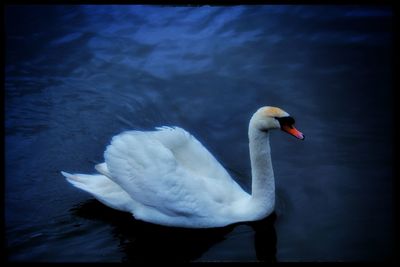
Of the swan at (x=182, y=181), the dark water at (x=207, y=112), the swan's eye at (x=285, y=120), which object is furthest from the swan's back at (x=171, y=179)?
the swan's eye at (x=285, y=120)

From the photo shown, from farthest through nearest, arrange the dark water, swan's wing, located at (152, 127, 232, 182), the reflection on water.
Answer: swan's wing, located at (152, 127, 232, 182)
the dark water
the reflection on water

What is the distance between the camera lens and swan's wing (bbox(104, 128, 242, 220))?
19.6 ft

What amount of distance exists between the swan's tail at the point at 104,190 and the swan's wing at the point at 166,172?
0.76ft

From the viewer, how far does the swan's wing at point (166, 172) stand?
597 cm

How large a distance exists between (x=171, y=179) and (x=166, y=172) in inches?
3.5

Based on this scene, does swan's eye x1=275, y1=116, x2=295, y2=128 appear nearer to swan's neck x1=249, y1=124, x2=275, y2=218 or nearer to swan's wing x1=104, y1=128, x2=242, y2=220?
swan's neck x1=249, y1=124, x2=275, y2=218

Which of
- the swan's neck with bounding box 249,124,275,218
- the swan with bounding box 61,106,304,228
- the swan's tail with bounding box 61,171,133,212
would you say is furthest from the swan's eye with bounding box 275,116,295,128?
the swan's tail with bounding box 61,171,133,212

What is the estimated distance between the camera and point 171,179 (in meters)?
5.95

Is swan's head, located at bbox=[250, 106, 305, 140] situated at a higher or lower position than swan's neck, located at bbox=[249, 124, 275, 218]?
higher

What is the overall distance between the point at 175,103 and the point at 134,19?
245 centimetres

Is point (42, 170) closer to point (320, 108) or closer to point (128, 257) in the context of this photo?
point (128, 257)

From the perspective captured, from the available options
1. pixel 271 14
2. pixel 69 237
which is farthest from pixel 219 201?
pixel 271 14

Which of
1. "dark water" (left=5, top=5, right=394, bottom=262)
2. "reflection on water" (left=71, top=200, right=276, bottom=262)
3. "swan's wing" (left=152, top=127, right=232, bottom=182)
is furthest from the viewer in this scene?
"swan's wing" (left=152, top=127, right=232, bottom=182)

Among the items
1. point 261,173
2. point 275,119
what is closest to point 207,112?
point 261,173
